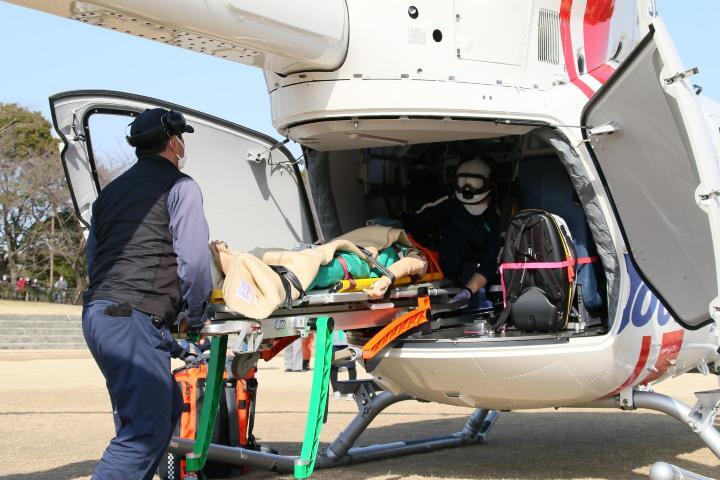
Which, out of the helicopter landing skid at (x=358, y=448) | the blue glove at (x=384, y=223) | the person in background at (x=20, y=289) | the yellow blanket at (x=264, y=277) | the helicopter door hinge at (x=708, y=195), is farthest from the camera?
the person in background at (x=20, y=289)

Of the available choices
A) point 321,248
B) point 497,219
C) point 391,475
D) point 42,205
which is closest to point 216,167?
point 321,248

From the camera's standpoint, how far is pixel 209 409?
521cm

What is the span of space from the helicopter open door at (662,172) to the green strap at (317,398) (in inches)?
66.5

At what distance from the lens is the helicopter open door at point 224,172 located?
563 centimetres

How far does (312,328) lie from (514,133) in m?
1.69

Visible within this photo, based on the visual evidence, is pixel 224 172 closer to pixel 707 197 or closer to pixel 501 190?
pixel 501 190

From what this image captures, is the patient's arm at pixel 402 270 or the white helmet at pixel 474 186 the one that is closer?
the patient's arm at pixel 402 270

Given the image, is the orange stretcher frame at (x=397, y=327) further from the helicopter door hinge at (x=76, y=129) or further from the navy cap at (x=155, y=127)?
the helicopter door hinge at (x=76, y=129)

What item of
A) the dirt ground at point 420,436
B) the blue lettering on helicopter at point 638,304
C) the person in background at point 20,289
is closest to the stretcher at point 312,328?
the blue lettering on helicopter at point 638,304

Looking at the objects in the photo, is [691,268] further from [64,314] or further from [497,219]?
[64,314]

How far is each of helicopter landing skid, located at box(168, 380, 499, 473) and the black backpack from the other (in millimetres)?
1218

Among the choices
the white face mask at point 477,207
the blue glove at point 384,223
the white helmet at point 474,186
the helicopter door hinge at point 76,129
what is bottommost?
the blue glove at point 384,223

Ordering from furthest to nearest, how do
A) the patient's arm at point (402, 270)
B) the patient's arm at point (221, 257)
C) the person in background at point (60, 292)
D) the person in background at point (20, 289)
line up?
the person in background at point (60, 292) → the person in background at point (20, 289) → the patient's arm at point (402, 270) → the patient's arm at point (221, 257)

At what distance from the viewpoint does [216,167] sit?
6.19m
